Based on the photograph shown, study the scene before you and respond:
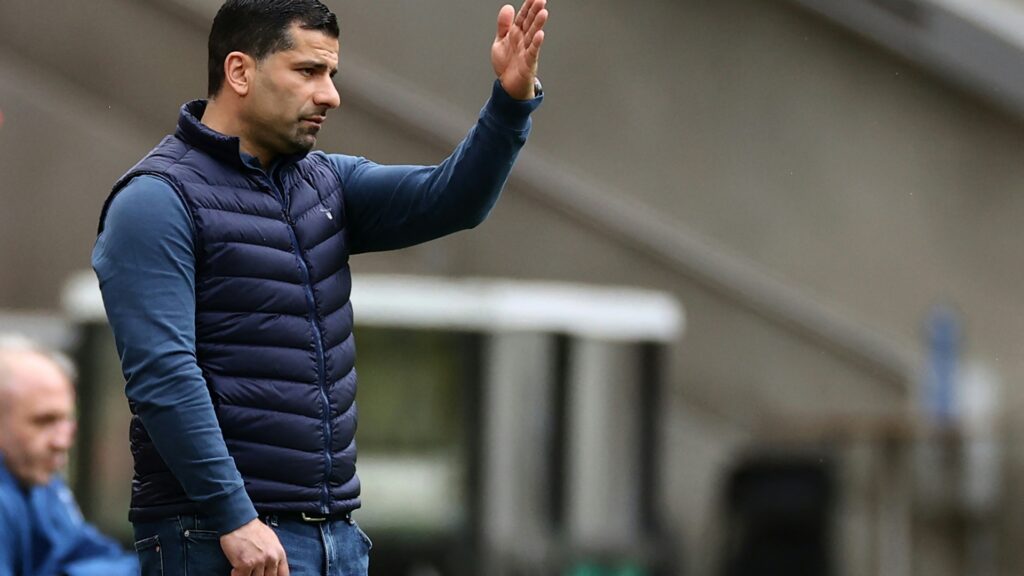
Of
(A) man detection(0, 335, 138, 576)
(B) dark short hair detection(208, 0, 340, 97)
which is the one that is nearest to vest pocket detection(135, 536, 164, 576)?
(B) dark short hair detection(208, 0, 340, 97)

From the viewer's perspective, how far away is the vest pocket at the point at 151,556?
112 inches

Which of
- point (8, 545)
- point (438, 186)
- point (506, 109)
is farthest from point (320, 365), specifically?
point (8, 545)

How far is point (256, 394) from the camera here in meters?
2.83

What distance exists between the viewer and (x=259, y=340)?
2.84 metres

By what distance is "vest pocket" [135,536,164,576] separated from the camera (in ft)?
9.37

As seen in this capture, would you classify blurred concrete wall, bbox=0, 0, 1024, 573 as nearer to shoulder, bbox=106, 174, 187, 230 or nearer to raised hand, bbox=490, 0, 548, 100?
raised hand, bbox=490, 0, 548, 100

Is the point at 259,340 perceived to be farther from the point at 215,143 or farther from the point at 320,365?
the point at 215,143

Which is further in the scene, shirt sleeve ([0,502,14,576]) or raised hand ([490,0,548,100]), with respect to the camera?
shirt sleeve ([0,502,14,576])

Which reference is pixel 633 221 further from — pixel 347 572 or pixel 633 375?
pixel 347 572

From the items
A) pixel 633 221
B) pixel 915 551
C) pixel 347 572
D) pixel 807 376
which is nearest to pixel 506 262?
pixel 633 221

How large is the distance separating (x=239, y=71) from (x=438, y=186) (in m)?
0.33

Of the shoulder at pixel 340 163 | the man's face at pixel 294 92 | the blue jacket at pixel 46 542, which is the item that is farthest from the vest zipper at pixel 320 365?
the blue jacket at pixel 46 542

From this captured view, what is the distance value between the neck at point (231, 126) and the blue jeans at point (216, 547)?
49 centimetres

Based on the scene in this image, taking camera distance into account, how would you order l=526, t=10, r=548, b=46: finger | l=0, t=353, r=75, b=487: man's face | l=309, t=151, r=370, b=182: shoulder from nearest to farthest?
l=526, t=10, r=548, b=46: finger
l=309, t=151, r=370, b=182: shoulder
l=0, t=353, r=75, b=487: man's face
